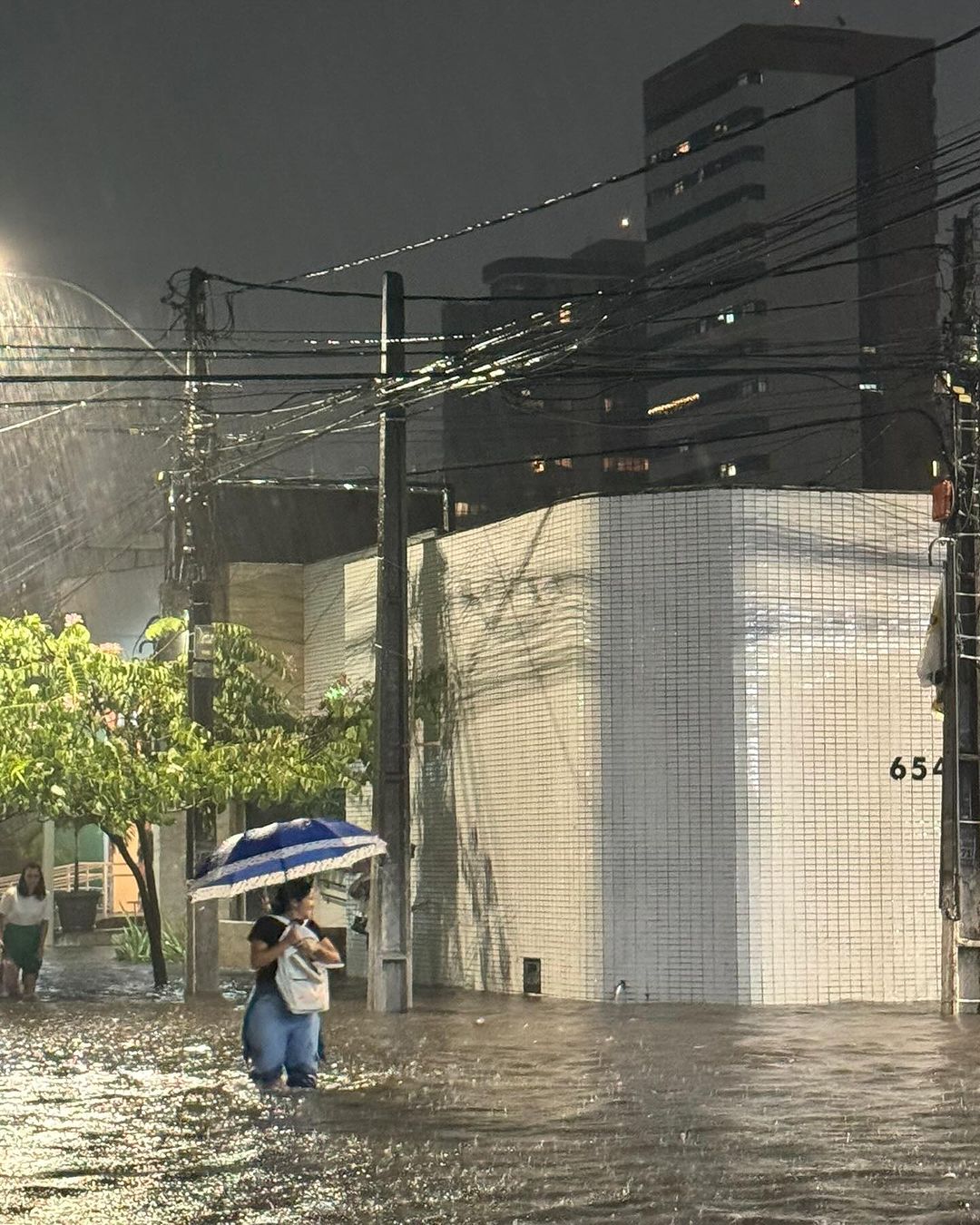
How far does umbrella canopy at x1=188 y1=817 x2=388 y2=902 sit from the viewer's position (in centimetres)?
1388

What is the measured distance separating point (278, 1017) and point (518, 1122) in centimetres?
228

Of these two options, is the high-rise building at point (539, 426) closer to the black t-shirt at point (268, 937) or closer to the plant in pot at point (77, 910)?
the plant in pot at point (77, 910)

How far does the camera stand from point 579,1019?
61.6ft

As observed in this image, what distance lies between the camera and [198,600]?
78.6 ft

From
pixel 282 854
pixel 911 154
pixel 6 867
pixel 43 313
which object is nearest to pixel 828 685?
pixel 282 854

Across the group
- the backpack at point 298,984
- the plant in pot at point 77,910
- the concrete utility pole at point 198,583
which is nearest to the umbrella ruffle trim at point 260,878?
the backpack at point 298,984

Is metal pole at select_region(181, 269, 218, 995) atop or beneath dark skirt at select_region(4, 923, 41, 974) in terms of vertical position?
atop

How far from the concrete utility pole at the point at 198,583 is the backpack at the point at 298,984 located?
10.0 m

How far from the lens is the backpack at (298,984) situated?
43.4 feet

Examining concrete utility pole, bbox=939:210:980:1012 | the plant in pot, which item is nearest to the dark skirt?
concrete utility pole, bbox=939:210:980:1012

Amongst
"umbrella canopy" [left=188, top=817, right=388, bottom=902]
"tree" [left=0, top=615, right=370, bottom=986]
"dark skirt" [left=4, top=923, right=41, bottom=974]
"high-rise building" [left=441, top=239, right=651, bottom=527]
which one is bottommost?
"dark skirt" [left=4, top=923, right=41, bottom=974]

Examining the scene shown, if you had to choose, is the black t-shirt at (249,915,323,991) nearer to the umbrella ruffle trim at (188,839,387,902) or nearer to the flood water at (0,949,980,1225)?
the umbrella ruffle trim at (188,839,387,902)

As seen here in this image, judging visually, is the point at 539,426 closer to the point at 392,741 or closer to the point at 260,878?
the point at 392,741

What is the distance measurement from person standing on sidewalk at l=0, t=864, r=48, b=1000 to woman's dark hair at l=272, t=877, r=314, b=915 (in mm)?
10344
